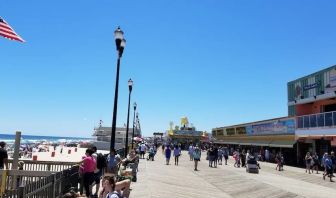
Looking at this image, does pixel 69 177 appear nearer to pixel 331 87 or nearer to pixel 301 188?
pixel 301 188

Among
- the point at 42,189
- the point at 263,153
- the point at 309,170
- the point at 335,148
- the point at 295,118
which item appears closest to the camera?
the point at 42,189

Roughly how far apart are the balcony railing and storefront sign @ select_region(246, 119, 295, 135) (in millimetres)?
1626

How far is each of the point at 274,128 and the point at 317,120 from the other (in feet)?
32.0

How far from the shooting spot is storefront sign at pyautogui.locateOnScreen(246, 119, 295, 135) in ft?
120

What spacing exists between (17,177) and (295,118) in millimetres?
27787

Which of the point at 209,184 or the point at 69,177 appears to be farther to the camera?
the point at 209,184

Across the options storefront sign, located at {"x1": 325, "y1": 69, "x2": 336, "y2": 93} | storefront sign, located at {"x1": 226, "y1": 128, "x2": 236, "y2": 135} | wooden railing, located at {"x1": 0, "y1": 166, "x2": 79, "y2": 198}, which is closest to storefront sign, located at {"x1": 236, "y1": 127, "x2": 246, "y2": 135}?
storefront sign, located at {"x1": 226, "y1": 128, "x2": 236, "y2": 135}

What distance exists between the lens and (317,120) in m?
30.9

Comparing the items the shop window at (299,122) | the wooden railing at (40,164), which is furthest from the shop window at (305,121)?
the wooden railing at (40,164)

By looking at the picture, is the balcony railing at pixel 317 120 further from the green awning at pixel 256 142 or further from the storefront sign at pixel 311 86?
the green awning at pixel 256 142

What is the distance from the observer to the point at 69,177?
38.2 ft

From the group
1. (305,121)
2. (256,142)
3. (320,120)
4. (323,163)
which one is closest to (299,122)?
(305,121)

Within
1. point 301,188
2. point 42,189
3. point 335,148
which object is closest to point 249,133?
point 335,148

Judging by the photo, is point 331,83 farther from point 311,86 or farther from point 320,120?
point 311,86
